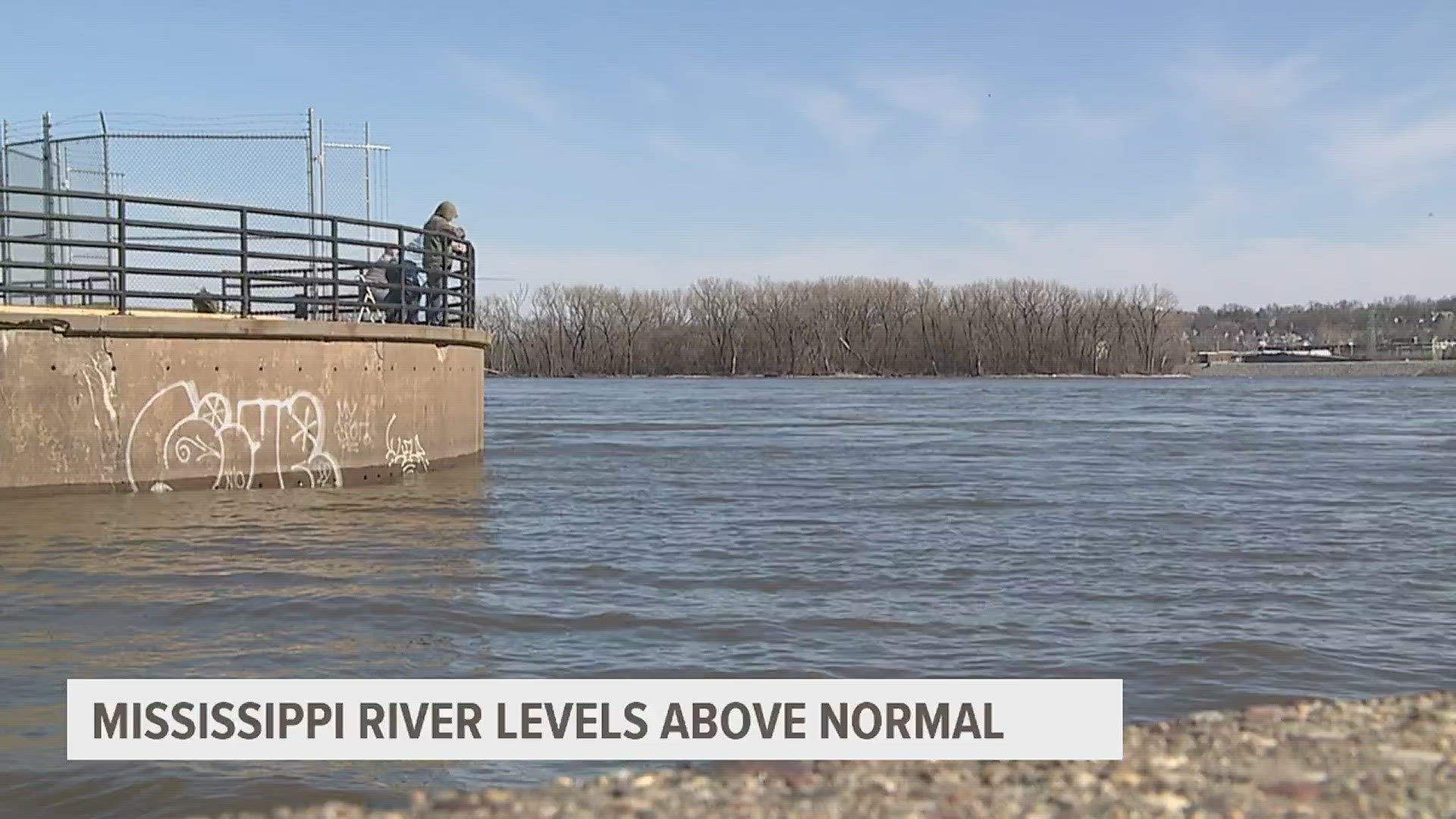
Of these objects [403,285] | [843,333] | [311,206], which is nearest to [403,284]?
[403,285]

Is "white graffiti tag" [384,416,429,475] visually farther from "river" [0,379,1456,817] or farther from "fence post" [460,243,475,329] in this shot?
"fence post" [460,243,475,329]

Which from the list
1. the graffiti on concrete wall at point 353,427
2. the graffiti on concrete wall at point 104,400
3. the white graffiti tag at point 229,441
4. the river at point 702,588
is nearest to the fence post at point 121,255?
the graffiti on concrete wall at point 104,400

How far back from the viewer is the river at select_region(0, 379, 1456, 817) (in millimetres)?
6609

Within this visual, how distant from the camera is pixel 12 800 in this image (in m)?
4.86

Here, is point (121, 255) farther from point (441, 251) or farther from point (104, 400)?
point (441, 251)

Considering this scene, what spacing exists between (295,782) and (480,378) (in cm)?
1304

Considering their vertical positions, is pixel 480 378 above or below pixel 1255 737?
above

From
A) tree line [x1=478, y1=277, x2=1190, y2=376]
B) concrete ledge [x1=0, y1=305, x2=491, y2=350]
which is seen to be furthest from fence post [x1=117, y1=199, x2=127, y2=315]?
tree line [x1=478, y1=277, x2=1190, y2=376]

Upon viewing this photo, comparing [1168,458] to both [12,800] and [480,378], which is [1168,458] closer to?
[480,378]

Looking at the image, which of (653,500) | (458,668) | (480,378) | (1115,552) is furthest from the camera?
(480,378)

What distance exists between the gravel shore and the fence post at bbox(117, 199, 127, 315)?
9654 mm

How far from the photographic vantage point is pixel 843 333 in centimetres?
12700

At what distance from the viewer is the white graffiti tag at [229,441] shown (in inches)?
509

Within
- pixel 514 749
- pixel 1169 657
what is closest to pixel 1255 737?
pixel 1169 657
